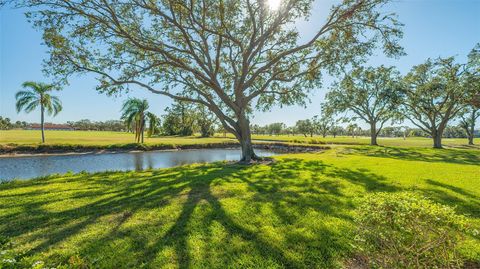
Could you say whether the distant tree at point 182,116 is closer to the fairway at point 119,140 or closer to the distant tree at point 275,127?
the fairway at point 119,140

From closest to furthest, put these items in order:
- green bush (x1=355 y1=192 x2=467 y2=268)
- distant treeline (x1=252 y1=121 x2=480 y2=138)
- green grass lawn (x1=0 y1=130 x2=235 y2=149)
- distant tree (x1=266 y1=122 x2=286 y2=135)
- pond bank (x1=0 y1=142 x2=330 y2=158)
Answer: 1. green bush (x1=355 y1=192 x2=467 y2=268)
2. pond bank (x1=0 y1=142 x2=330 y2=158)
3. green grass lawn (x1=0 y1=130 x2=235 y2=149)
4. distant treeline (x1=252 y1=121 x2=480 y2=138)
5. distant tree (x1=266 y1=122 x2=286 y2=135)

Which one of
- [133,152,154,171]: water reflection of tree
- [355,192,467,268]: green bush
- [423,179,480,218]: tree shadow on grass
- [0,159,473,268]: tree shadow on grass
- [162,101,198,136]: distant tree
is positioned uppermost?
[162,101,198,136]: distant tree

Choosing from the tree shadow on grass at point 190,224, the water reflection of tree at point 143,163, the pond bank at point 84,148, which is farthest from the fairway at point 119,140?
the tree shadow on grass at point 190,224

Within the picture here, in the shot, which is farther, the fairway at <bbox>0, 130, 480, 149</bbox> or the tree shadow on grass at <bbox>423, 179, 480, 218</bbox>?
the fairway at <bbox>0, 130, 480, 149</bbox>

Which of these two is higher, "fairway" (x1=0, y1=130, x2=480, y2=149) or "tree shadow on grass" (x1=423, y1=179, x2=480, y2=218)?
"fairway" (x1=0, y1=130, x2=480, y2=149)

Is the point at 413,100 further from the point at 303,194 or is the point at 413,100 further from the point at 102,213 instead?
the point at 102,213

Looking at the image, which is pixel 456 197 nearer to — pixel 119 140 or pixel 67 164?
pixel 67 164

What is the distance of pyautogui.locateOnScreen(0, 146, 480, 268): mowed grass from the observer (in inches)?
138

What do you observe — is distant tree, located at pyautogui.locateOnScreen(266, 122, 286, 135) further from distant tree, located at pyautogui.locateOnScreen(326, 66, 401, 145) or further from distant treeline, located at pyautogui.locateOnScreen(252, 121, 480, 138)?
distant tree, located at pyautogui.locateOnScreen(326, 66, 401, 145)

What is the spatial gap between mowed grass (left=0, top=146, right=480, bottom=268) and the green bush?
704mm

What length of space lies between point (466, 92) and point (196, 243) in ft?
102

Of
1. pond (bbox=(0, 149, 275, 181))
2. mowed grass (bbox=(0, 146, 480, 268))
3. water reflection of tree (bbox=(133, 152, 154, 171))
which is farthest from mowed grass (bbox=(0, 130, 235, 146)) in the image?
mowed grass (bbox=(0, 146, 480, 268))

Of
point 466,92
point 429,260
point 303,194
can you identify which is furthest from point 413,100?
point 429,260

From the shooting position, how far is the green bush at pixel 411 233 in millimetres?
2682
